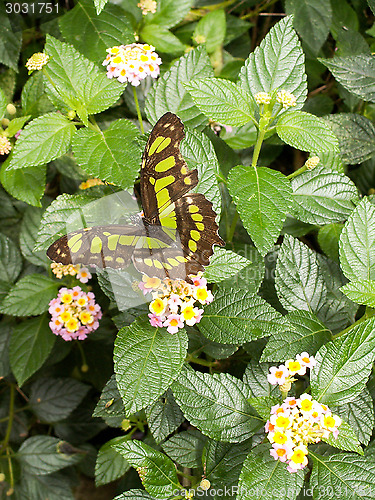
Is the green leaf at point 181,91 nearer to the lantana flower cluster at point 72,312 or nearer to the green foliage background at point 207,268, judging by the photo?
the green foliage background at point 207,268

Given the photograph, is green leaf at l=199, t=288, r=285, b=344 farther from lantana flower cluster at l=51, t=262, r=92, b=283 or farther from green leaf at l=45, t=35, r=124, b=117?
green leaf at l=45, t=35, r=124, b=117

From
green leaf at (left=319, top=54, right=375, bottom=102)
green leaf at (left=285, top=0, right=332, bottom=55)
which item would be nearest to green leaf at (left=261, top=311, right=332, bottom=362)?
green leaf at (left=319, top=54, right=375, bottom=102)

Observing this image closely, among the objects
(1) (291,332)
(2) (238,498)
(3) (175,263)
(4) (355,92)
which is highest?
(4) (355,92)

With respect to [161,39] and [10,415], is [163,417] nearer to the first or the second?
[10,415]

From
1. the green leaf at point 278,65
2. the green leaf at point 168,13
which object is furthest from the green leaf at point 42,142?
the green leaf at point 168,13

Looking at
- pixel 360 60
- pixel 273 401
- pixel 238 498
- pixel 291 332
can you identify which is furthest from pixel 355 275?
pixel 360 60

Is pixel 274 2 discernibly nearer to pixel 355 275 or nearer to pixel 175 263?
pixel 355 275
